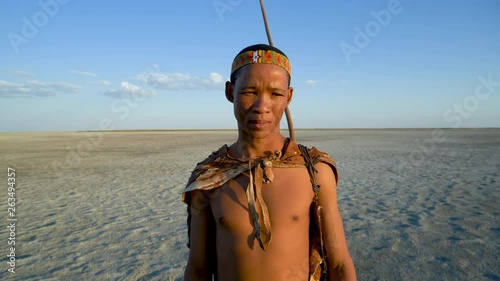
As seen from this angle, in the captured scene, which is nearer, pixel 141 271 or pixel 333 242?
pixel 333 242

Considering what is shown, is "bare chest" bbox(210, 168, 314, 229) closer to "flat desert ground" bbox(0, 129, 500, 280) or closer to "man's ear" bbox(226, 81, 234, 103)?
"man's ear" bbox(226, 81, 234, 103)

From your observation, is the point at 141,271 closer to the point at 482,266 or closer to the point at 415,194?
the point at 482,266

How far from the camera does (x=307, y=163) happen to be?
1.64 metres

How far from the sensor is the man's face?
1.58 meters

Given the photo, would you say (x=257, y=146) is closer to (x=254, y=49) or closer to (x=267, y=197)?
(x=267, y=197)

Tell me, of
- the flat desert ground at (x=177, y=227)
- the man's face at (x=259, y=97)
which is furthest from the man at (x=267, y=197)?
the flat desert ground at (x=177, y=227)

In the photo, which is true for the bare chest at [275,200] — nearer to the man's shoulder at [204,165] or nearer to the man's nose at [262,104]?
the man's shoulder at [204,165]

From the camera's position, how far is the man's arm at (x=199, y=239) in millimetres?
1707

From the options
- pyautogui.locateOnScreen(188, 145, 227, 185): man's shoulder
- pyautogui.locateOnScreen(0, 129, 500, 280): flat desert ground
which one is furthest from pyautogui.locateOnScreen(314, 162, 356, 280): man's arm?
pyautogui.locateOnScreen(0, 129, 500, 280): flat desert ground

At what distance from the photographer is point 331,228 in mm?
1630

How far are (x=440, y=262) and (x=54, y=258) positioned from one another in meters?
5.48

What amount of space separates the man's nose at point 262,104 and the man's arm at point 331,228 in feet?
1.30

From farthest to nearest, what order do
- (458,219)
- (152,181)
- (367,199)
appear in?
1. (152,181)
2. (367,199)
3. (458,219)

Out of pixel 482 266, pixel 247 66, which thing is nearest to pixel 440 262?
pixel 482 266
